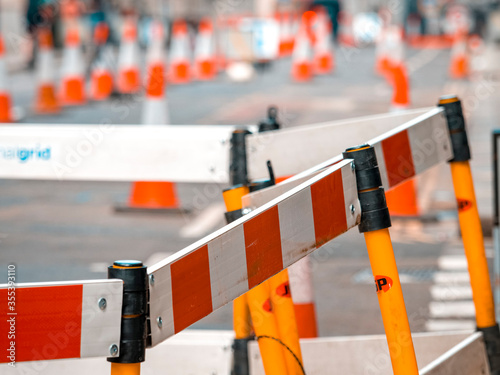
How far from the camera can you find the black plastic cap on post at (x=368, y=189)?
2678mm

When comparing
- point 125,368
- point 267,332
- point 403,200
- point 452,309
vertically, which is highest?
point 125,368

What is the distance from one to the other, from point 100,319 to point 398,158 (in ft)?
4.39

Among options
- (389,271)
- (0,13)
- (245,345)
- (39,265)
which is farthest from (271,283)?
(0,13)

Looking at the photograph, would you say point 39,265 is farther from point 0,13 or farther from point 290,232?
point 0,13

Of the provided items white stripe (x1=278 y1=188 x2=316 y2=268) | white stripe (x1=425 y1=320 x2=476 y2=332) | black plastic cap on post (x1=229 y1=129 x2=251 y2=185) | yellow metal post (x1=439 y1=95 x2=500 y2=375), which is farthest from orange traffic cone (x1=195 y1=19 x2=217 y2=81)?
white stripe (x1=278 y1=188 x2=316 y2=268)

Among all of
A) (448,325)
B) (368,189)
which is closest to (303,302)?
(448,325)

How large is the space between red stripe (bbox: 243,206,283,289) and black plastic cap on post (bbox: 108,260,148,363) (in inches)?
14.8

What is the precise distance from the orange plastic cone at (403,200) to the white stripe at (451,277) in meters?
1.41

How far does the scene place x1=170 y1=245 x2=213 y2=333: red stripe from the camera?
7.04 ft

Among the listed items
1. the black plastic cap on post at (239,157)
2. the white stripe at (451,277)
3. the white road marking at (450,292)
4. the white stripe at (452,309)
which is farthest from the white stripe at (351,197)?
the white stripe at (451,277)

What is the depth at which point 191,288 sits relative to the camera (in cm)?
219

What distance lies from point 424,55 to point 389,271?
29.1 m

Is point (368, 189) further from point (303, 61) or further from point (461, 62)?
point (461, 62)

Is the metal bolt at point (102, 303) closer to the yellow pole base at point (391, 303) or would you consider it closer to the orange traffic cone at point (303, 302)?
the yellow pole base at point (391, 303)
